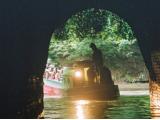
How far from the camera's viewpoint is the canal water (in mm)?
4503

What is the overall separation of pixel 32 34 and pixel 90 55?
30.0 inches

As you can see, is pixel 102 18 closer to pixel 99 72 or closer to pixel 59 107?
pixel 99 72

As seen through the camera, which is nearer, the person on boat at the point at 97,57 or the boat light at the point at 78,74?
the person on boat at the point at 97,57

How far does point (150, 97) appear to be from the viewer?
4.64m

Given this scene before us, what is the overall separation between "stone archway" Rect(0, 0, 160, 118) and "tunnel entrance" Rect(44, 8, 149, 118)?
98 millimetres

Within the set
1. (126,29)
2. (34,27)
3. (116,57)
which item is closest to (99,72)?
(116,57)

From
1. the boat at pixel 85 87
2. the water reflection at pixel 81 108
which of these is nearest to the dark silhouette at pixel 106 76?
the boat at pixel 85 87

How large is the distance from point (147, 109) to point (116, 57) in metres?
0.71

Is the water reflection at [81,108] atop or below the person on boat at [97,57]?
below

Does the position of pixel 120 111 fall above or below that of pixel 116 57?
below

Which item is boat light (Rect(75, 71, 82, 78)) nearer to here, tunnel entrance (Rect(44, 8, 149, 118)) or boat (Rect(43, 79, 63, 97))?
tunnel entrance (Rect(44, 8, 149, 118))

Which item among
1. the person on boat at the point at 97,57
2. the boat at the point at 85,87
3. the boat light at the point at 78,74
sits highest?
the person on boat at the point at 97,57

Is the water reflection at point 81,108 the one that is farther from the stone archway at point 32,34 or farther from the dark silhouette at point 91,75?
the stone archway at point 32,34

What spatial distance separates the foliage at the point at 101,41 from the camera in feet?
15.2
